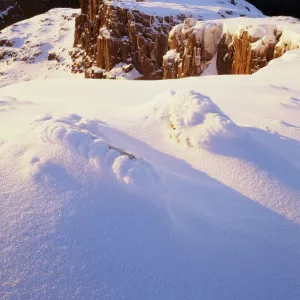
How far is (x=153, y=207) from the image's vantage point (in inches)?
98.0

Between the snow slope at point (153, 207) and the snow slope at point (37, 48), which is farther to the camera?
the snow slope at point (37, 48)

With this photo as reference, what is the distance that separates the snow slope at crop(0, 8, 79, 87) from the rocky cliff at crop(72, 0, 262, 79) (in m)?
5.42

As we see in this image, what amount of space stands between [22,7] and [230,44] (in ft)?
147

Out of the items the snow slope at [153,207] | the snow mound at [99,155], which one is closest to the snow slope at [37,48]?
the snow slope at [153,207]

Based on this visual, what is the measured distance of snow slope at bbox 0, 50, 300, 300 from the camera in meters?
2.00

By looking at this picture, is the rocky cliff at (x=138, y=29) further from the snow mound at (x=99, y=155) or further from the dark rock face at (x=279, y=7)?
the snow mound at (x=99, y=155)

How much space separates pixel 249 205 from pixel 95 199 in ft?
4.17

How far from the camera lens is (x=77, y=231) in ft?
7.20

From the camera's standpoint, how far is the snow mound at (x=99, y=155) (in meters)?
2.64

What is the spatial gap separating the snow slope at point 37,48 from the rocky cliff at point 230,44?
1788cm

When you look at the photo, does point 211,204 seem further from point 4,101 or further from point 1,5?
point 1,5


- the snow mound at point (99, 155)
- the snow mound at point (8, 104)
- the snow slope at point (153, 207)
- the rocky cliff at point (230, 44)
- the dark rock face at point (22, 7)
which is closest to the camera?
the snow slope at point (153, 207)

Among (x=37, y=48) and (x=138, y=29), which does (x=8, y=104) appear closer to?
(x=138, y=29)

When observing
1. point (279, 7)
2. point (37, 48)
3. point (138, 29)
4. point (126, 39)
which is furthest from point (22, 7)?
point (279, 7)
